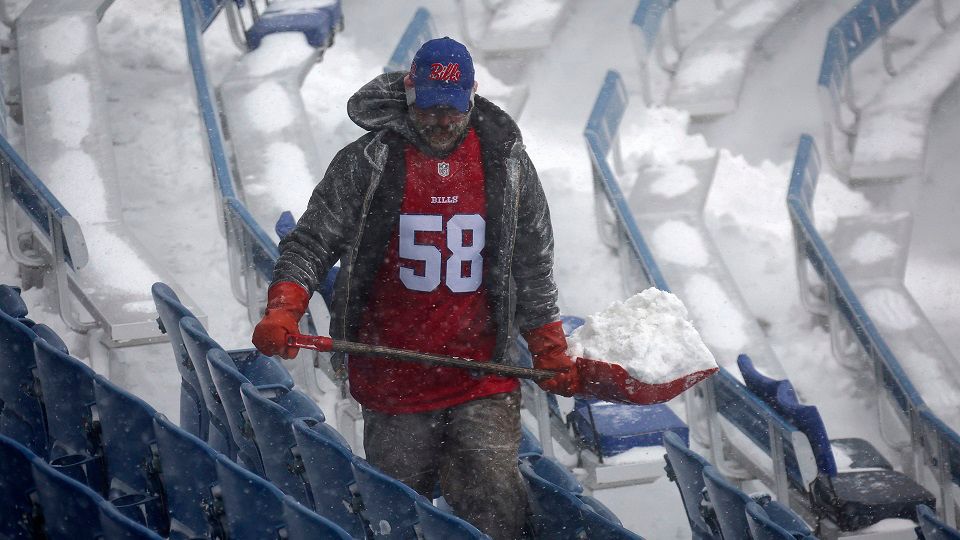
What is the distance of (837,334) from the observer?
5695 mm

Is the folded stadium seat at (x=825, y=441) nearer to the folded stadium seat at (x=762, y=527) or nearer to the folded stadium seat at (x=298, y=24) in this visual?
the folded stadium seat at (x=762, y=527)

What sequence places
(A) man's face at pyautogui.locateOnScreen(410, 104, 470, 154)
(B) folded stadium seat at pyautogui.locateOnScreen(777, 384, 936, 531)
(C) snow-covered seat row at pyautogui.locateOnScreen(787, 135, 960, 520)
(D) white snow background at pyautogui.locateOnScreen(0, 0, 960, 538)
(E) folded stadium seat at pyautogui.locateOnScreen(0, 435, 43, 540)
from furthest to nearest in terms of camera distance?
(D) white snow background at pyautogui.locateOnScreen(0, 0, 960, 538), (C) snow-covered seat row at pyautogui.locateOnScreen(787, 135, 960, 520), (B) folded stadium seat at pyautogui.locateOnScreen(777, 384, 936, 531), (A) man's face at pyautogui.locateOnScreen(410, 104, 470, 154), (E) folded stadium seat at pyautogui.locateOnScreen(0, 435, 43, 540)

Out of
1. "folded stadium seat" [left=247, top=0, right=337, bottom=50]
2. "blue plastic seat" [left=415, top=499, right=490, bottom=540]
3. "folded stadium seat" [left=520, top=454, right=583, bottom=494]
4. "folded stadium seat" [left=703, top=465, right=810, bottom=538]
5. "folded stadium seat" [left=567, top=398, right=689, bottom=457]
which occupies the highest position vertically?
"folded stadium seat" [left=247, top=0, right=337, bottom=50]

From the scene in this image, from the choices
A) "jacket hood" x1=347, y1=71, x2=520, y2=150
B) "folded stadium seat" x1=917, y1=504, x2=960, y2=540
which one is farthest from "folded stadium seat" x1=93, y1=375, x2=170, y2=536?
"folded stadium seat" x1=917, y1=504, x2=960, y2=540

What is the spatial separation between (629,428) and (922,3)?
17.1ft

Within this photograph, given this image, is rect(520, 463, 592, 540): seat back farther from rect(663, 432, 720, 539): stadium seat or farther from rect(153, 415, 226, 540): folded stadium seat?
rect(153, 415, 226, 540): folded stadium seat

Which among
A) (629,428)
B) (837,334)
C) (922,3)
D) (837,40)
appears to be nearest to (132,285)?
(629,428)

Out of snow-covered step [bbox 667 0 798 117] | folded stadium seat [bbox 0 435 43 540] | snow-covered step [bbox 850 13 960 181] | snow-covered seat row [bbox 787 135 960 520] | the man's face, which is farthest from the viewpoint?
snow-covered step [bbox 667 0 798 117]

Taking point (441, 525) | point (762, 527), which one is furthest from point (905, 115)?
point (441, 525)

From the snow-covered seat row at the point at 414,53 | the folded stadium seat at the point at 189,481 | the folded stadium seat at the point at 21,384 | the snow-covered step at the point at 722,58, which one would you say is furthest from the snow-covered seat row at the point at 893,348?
the folded stadium seat at the point at 21,384

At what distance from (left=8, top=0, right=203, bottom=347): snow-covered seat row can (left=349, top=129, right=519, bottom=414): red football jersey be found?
1.77 metres

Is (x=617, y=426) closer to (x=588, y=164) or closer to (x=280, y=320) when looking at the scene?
(x=280, y=320)

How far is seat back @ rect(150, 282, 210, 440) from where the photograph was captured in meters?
3.06

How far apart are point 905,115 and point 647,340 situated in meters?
5.15
